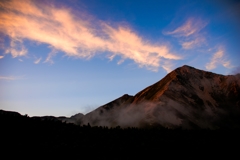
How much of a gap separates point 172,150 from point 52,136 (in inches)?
1683

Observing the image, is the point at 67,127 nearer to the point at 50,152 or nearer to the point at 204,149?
the point at 50,152

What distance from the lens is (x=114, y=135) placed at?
98.2 metres

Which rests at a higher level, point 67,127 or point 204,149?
point 67,127

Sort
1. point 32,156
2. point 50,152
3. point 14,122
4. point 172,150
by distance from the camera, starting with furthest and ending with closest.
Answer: point 172,150
point 14,122
point 50,152
point 32,156

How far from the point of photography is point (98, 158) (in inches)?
Answer: 2520

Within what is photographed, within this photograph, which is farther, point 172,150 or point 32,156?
point 172,150

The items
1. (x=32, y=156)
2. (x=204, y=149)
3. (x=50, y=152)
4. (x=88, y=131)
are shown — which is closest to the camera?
(x=32, y=156)

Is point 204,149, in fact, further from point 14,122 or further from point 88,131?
point 14,122

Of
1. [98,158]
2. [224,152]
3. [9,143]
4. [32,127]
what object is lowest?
[224,152]

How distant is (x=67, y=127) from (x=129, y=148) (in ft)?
97.7

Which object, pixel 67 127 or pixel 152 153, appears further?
pixel 67 127

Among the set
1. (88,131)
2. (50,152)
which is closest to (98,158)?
(50,152)

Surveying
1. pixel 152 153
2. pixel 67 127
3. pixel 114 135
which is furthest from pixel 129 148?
pixel 67 127

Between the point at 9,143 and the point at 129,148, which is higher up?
the point at 9,143
